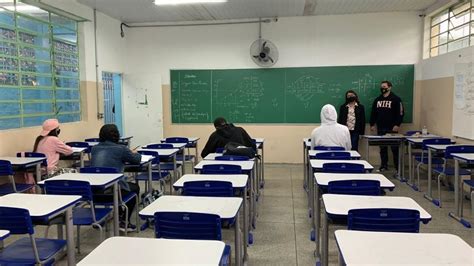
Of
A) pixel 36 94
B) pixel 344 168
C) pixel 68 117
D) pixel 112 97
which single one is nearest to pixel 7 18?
pixel 36 94

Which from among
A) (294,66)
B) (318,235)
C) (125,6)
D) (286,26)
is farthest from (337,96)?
(318,235)

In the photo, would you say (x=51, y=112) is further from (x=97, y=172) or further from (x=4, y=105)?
(x=97, y=172)

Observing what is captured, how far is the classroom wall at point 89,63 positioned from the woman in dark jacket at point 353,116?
4.90 meters

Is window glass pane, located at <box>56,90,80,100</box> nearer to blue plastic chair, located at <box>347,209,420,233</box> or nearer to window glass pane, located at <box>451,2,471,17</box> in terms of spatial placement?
blue plastic chair, located at <box>347,209,420,233</box>

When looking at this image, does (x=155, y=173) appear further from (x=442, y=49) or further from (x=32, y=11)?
(x=442, y=49)

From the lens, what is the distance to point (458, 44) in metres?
6.55

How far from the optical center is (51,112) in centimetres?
642

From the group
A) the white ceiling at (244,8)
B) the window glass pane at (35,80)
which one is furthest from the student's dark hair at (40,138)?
the white ceiling at (244,8)

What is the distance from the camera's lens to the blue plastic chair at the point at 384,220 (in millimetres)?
2334

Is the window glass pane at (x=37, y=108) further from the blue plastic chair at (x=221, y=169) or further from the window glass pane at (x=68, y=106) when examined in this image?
the blue plastic chair at (x=221, y=169)

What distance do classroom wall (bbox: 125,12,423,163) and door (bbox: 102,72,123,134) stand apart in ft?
1.34

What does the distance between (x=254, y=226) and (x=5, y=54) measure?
4166 millimetres

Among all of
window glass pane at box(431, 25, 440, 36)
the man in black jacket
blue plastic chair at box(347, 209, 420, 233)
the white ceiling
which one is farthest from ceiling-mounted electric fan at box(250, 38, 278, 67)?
blue plastic chair at box(347, 209, 420, 233)

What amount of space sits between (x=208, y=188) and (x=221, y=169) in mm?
798
